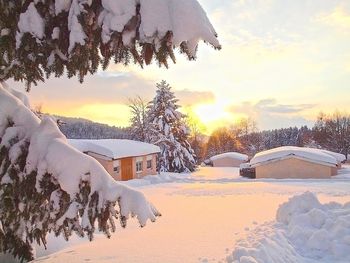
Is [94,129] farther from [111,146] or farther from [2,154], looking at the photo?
[2,154]

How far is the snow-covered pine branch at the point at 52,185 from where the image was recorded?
10.5 feet

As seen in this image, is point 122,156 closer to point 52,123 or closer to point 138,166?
point 138,166

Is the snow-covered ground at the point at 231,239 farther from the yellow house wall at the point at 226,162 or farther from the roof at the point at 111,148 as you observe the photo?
the yellow house wall at the point at 226,162

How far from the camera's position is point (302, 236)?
8.59 metres

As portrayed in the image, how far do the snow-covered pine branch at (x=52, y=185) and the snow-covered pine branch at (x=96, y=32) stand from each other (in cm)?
59

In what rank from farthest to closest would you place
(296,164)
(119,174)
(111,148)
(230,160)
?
(230,160) → (296,164) → (119,174) → (111,148)

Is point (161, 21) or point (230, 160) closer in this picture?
point (161, 21)

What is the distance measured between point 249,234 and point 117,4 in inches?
257

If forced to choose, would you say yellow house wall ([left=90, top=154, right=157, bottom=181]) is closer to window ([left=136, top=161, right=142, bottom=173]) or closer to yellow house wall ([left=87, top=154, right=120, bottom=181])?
yellow house wall ([left=87, top=154, right=120, bottom=181])

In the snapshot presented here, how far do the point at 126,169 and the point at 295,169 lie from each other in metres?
15.6

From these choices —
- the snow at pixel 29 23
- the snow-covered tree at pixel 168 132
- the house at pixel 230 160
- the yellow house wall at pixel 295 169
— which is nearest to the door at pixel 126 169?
the snow-covered tree at pixel 168 132

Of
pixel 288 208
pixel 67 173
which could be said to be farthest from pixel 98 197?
pixel 288 208

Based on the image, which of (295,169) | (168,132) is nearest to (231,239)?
(295,169)

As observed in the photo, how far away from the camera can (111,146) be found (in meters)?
29.2
